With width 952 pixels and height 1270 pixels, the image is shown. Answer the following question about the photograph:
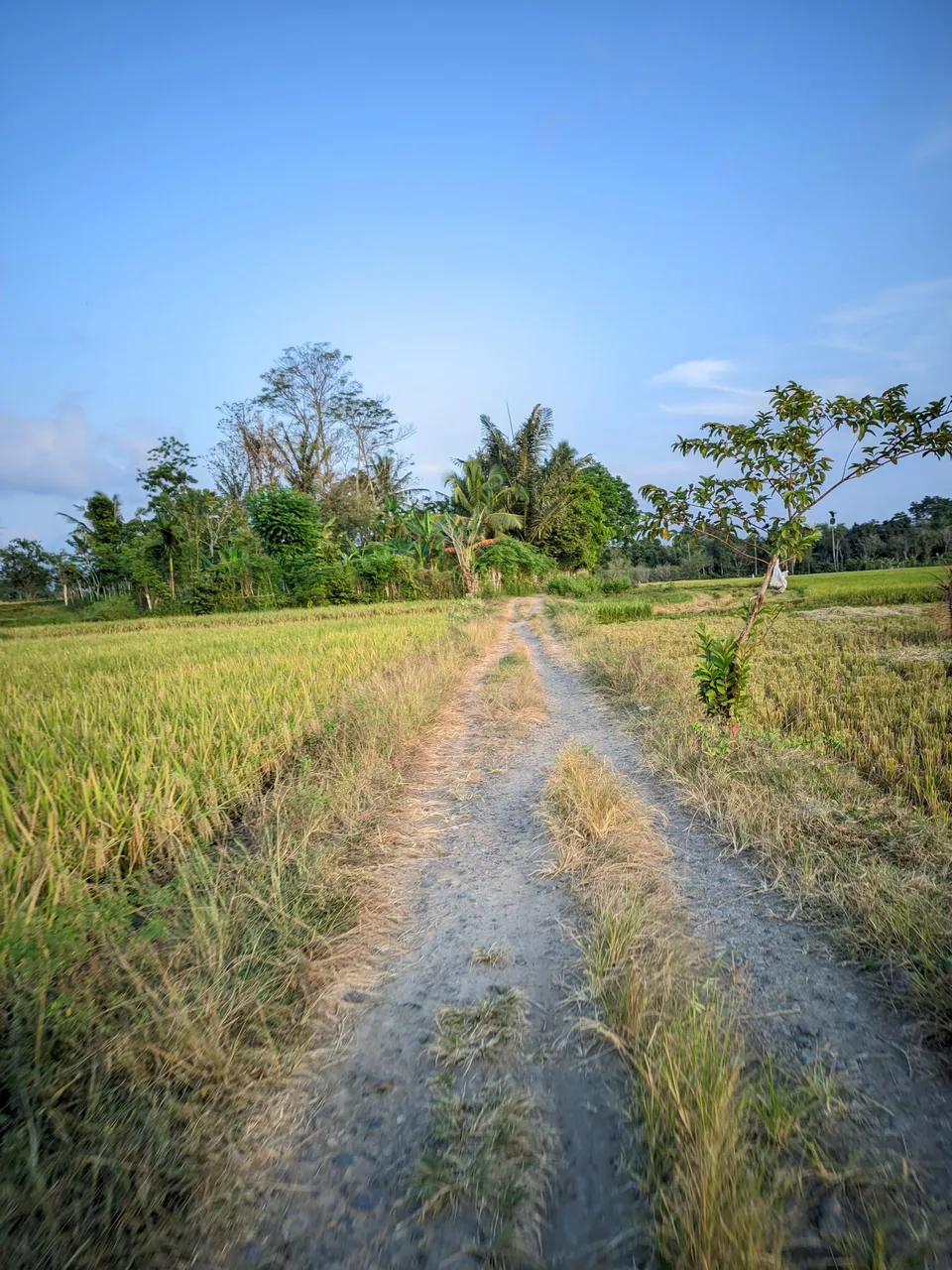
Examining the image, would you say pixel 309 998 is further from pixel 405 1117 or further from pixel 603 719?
pixel 603 719

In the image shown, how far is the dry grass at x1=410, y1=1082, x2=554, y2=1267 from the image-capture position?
3.55 feet

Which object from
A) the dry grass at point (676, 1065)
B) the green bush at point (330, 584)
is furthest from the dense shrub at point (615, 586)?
the dry grass at point (676, 1065)

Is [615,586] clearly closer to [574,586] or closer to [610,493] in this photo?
[574,586]

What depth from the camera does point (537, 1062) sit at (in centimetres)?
153

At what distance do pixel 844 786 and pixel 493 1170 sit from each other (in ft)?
10.0

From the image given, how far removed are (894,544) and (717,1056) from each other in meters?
65.3

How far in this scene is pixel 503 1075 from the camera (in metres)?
1.48

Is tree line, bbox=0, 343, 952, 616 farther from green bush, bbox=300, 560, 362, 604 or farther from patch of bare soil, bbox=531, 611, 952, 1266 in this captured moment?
patch of bare soil, bbox=531, 611, 952, 1266

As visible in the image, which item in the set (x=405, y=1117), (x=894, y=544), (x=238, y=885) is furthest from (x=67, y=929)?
(x=894, y=544)

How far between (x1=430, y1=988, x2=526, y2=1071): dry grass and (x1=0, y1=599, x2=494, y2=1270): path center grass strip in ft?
1.48

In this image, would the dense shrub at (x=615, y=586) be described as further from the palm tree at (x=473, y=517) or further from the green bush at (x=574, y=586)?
the palm tree at (x=473, y=517)

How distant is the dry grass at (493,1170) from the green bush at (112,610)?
27906 mm

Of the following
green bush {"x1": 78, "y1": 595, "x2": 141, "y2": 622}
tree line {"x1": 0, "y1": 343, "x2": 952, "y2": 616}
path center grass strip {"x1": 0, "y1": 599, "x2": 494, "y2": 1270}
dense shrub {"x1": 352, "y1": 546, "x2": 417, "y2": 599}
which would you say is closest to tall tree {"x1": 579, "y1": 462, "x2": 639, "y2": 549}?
tree line {"x1": 0, "y1": 343, "x2": 952, "y2": 616}

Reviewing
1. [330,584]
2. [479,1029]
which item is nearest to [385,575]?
[330,584]
